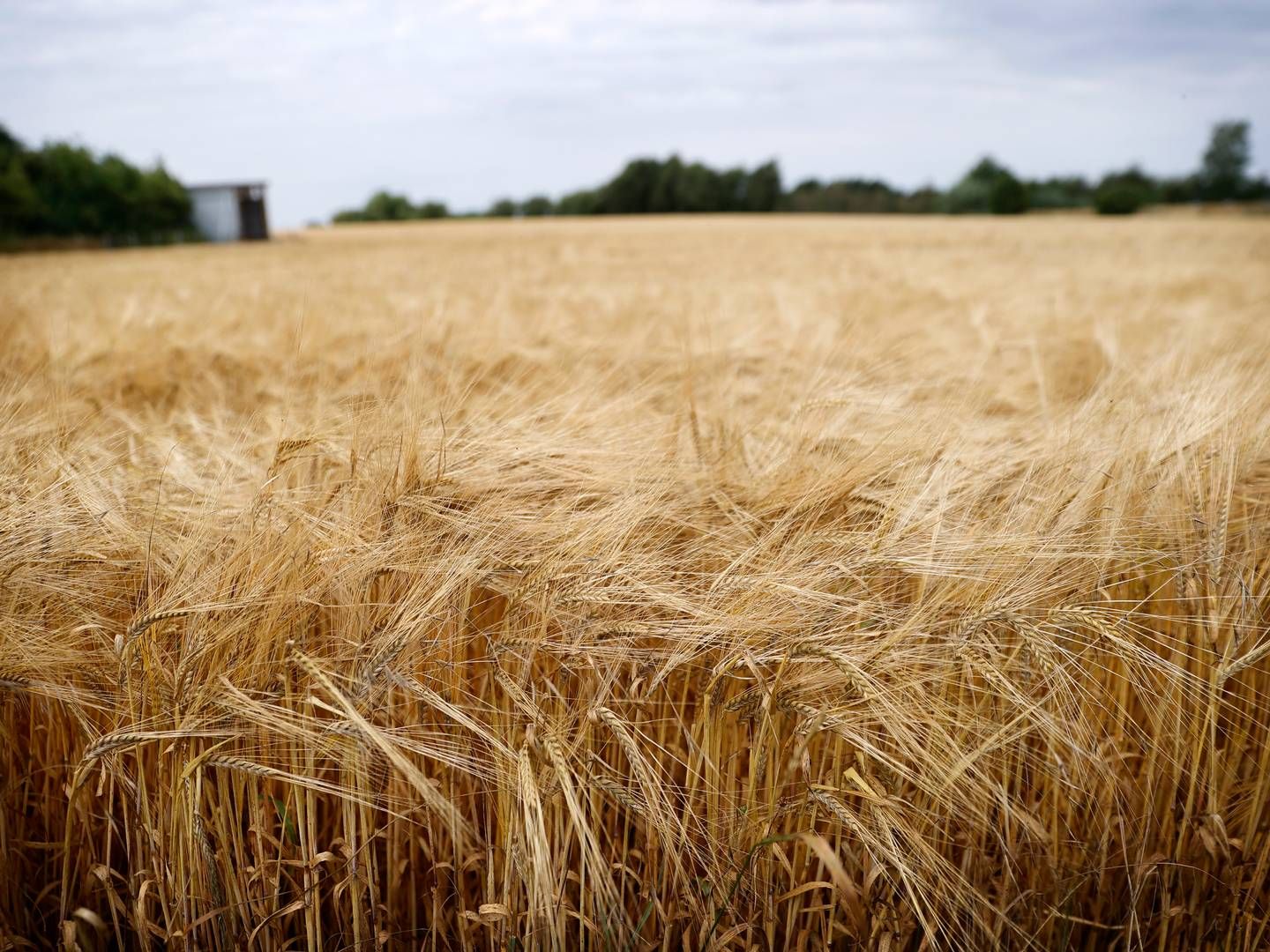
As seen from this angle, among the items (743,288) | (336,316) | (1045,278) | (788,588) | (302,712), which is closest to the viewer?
(788,588)

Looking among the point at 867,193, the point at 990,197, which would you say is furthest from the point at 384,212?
the point at 990,197

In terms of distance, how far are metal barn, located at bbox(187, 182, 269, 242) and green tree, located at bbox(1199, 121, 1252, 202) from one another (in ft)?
139

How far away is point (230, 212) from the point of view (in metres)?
29.9

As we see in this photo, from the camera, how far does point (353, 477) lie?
1.22 meters

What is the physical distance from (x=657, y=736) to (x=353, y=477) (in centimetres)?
63

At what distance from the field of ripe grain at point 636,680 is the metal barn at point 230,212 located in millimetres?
31797

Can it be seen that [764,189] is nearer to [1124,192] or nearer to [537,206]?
[537,206]

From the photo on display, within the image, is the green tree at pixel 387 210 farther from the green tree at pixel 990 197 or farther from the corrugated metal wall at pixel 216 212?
the green tree at pixel 990 197

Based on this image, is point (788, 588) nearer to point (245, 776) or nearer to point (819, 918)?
point (819, 918)

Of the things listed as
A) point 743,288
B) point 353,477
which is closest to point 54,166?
point 743,288

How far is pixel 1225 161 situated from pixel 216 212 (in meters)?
47.5

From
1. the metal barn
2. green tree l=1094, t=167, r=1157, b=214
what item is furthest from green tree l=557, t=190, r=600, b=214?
green tree l=1094, t=167, r=1157, b=214

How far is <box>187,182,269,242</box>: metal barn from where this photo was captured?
29.4 m

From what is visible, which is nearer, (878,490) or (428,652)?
(428,652)
